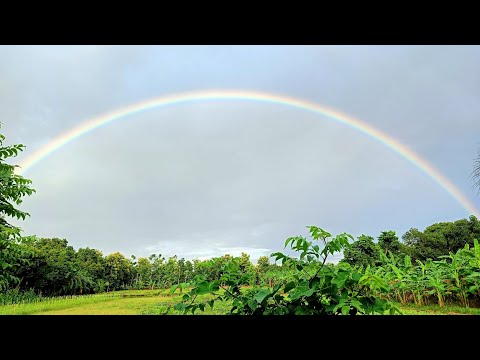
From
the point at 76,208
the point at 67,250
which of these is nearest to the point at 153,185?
the point at 76,208

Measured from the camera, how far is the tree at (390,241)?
213 cm

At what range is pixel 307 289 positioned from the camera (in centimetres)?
97

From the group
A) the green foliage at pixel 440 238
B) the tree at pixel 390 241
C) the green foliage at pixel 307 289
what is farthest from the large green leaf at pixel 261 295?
the green foliage at pixel 440 238

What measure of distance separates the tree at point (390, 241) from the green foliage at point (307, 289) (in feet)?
4.02

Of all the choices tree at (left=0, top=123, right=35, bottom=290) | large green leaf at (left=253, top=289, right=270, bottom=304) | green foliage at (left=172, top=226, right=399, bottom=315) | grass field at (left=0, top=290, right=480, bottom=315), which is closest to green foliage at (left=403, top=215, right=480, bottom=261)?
grass field at (left=0, top=290, right=480, bottom=315)

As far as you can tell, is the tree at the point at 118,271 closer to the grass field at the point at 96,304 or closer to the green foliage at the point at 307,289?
the grass field at the point at 96,304

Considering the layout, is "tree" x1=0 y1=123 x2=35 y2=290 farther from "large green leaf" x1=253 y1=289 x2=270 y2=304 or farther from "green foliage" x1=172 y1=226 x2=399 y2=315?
"large green leaf" x1=253 y1=289 x2=270 y2=304

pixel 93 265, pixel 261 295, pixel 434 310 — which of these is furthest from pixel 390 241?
pixel 93 265

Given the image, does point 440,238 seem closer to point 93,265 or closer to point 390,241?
point 390,241
